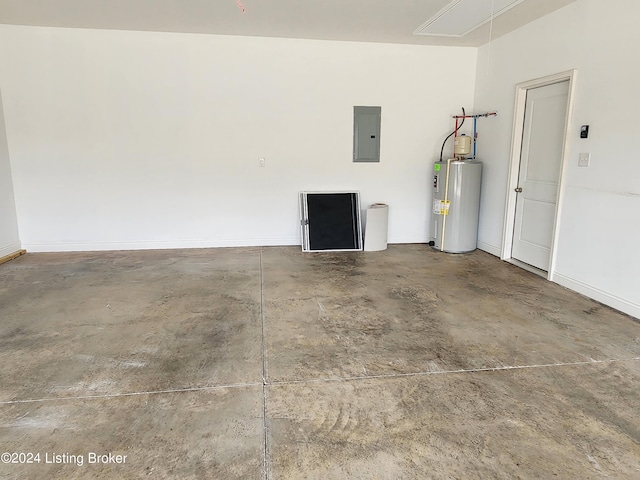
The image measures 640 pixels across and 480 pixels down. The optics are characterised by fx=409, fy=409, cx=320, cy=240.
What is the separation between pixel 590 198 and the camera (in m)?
3.80

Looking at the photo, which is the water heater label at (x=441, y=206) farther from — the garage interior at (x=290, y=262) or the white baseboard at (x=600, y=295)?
the white baseboard at (x=600, y=295)

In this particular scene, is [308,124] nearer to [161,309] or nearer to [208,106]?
[208,106]

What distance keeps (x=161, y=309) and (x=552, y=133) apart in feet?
14.2

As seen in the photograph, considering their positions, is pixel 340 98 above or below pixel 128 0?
below

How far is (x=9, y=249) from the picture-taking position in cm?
519

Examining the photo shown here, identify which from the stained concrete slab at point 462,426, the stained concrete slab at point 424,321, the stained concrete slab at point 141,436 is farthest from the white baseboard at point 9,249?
the stained concrete slab at point 462,426

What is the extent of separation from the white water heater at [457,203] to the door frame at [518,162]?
0.48 m

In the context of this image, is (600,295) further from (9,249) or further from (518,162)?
(9,249)

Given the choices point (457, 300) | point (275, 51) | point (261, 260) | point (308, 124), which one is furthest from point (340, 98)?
point (457, 300)

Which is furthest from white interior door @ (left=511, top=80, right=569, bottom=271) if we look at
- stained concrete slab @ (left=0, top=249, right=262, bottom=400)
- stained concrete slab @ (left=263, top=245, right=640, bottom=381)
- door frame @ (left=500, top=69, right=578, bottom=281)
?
stained concrete slab @ (left=0, top=249, right=262, bottom=400)

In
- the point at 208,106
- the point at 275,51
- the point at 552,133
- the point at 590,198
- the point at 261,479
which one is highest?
the point at 275,51

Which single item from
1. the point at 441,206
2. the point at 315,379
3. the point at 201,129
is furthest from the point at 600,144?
the point at 201,129

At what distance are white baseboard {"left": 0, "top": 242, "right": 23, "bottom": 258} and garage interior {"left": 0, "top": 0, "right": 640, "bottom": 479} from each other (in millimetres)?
35

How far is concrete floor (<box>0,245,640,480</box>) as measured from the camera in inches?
73.3
